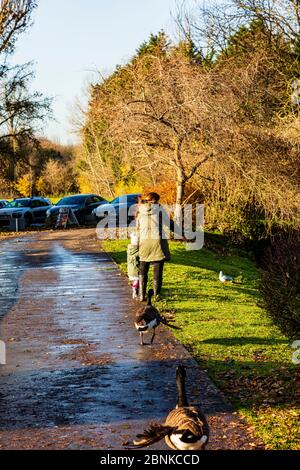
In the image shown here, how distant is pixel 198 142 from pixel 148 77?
3.03 metres

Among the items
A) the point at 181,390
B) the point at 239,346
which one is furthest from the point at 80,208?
the point at 181,390

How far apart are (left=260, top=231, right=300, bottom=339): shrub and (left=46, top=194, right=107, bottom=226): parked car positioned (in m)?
29.2

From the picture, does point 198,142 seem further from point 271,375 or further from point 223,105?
point 271,375

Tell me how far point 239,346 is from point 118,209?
28420mm

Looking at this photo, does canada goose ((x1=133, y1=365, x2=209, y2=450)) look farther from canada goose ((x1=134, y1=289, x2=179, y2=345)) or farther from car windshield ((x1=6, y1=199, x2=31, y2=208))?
car windshield ((x1=6, y1=199, x2=31, y2=208))

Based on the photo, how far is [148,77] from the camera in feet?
92.2

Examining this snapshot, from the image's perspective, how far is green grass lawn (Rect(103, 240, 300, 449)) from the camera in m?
7.96

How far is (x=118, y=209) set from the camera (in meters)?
39.8

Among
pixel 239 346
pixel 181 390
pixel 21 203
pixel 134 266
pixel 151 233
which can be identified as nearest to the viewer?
pixel 181 390

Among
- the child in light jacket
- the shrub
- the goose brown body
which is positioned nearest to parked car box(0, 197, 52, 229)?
the child in light jacket

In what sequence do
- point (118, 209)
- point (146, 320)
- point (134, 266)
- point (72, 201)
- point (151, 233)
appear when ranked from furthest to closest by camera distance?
point (72, 201), point (118, 209), point (134, 266), point (151, 233), point (146, 320)

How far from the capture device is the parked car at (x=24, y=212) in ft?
145

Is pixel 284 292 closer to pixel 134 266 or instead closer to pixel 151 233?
pixel 151 233
